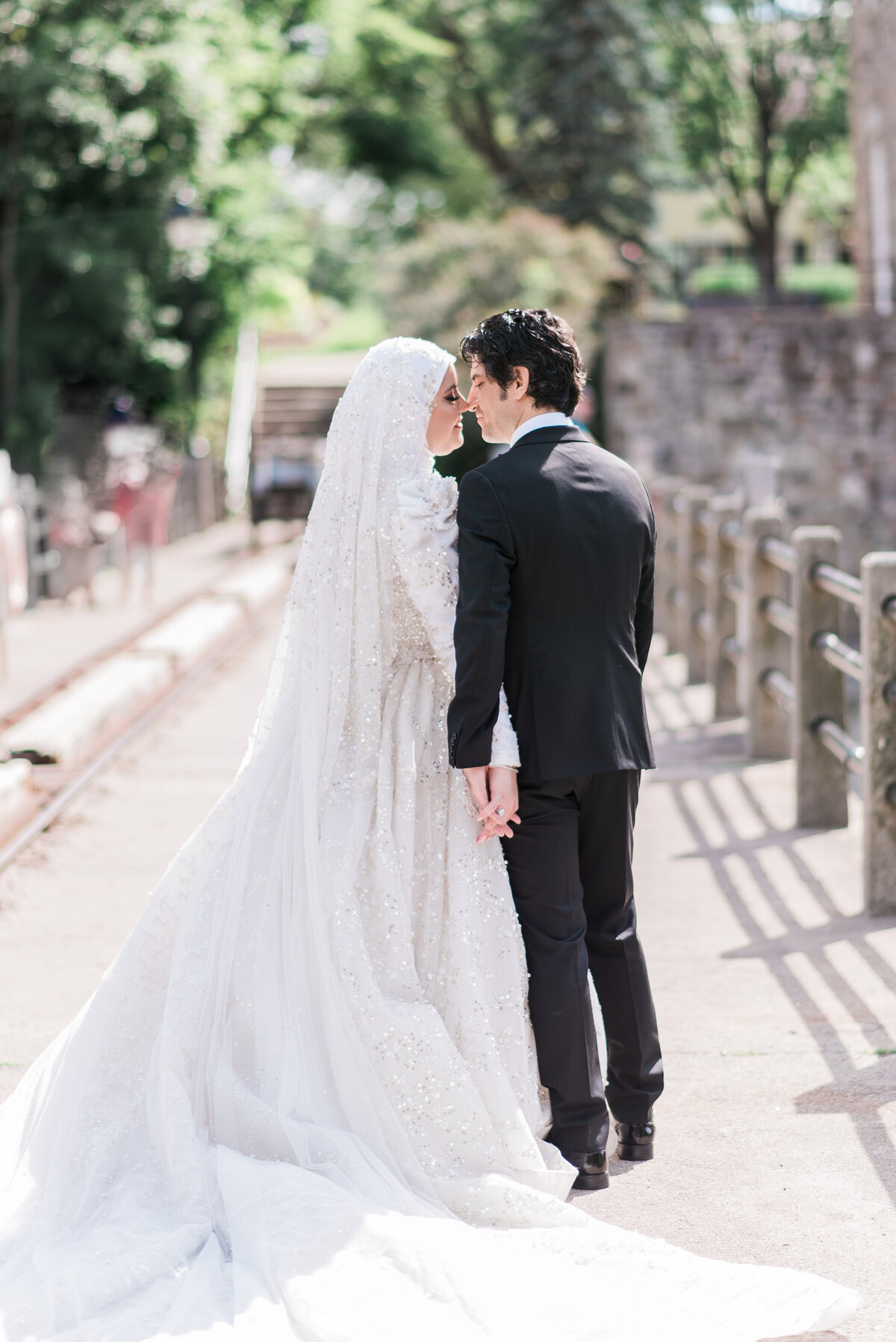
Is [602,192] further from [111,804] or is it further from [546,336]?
[546,336]

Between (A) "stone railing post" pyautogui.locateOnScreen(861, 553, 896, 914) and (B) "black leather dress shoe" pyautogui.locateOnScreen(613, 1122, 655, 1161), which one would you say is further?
(A) "stone railing post" pyautogui.locateOnScreen(861, 553, 896, 914)

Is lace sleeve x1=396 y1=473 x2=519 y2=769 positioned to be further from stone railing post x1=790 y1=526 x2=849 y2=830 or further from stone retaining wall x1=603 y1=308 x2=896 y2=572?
stone retaining wall x1=603 y1=308 x2=896 y2=572

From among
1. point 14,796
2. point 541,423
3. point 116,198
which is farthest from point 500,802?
point 116,198

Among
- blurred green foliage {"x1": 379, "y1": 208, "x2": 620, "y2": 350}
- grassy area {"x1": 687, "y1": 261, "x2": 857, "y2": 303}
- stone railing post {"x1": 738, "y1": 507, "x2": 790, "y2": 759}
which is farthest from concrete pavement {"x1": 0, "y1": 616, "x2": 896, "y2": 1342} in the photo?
grassy area {"x1": 687, "y1": 261, "x2": 857, "y2": 303}

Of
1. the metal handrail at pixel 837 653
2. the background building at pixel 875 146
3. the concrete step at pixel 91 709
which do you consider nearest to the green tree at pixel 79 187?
the concrete step at pixel 91 709

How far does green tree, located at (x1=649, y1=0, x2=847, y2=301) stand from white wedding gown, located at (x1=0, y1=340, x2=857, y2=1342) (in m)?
34.5

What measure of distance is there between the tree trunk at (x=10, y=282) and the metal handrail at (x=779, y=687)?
13.8 m

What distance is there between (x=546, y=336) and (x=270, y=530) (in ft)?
67.9

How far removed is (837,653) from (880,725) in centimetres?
87

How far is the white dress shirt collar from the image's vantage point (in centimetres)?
328

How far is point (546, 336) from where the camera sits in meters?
3.21

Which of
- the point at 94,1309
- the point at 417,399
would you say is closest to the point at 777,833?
the point at 417,399

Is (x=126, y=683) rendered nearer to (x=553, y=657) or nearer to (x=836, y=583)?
(x=836, y=583)

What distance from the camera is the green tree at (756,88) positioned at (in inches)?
1422
